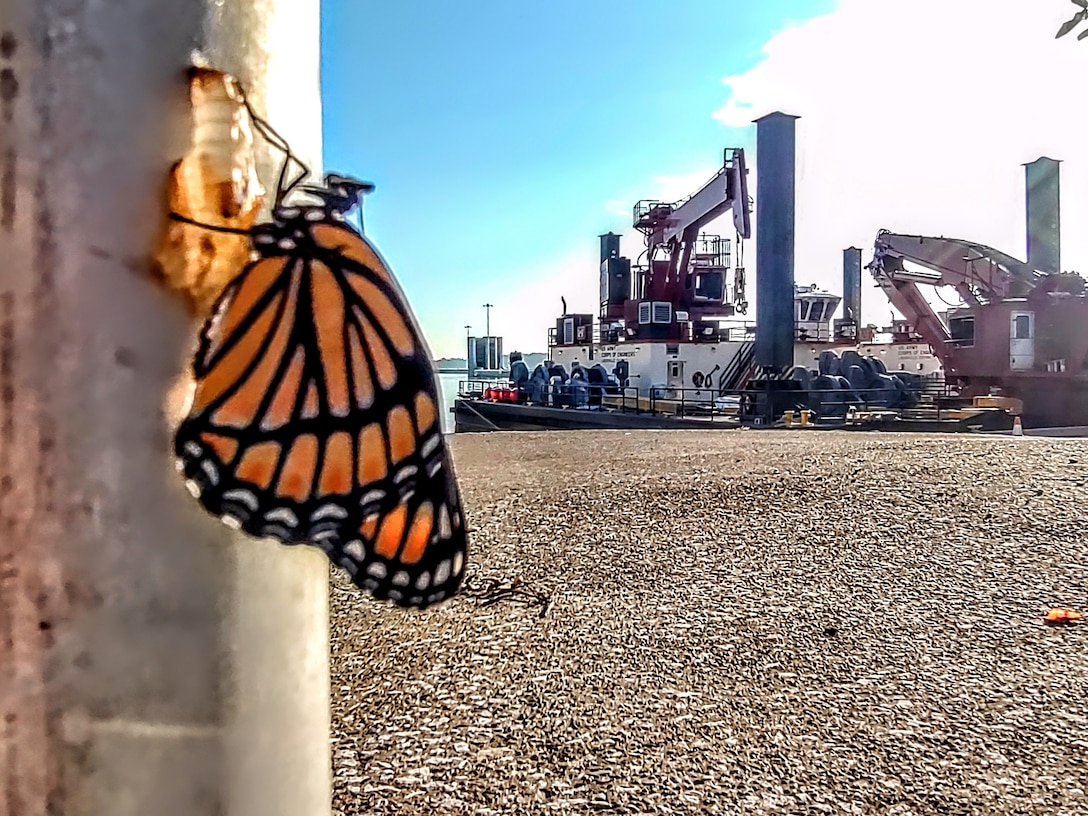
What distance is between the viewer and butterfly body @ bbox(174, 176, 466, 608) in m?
→ 0.54

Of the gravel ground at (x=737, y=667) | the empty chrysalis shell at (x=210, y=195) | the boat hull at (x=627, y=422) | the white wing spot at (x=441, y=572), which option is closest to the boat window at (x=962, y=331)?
the boat hull at (x=627, y=422)

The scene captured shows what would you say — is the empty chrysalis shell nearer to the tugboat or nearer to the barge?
the barge

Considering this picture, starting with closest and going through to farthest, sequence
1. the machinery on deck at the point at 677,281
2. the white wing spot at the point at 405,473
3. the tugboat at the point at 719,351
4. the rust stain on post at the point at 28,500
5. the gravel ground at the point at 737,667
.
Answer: the rust stain on post at the point at 28,500 → the white wing spot at the point at 405,473 → the gravel ground at the point at 737,667 → the tugboat at the point at 719,351 → the machinery on deck at the point at 677,281

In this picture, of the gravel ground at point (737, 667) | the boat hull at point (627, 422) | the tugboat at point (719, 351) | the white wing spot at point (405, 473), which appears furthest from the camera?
the tugboat at point (719, 351)

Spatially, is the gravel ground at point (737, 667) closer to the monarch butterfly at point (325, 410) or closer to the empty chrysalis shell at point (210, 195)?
the monarch butterfly at point (325, 410)

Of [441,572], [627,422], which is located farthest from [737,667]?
[627,422]

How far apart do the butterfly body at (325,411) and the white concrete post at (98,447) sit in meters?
0.03

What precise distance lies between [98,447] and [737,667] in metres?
3.50

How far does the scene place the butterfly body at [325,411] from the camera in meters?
0.54

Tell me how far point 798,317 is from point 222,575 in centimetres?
2701

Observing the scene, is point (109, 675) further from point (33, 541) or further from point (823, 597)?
point (823, 597)

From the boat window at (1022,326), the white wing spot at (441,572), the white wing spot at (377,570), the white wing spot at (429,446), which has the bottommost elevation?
the white wing spot at (441,572)

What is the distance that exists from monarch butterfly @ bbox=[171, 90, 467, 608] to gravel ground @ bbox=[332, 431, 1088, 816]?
2.20 m

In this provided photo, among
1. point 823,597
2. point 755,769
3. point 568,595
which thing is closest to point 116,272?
point 755,769
